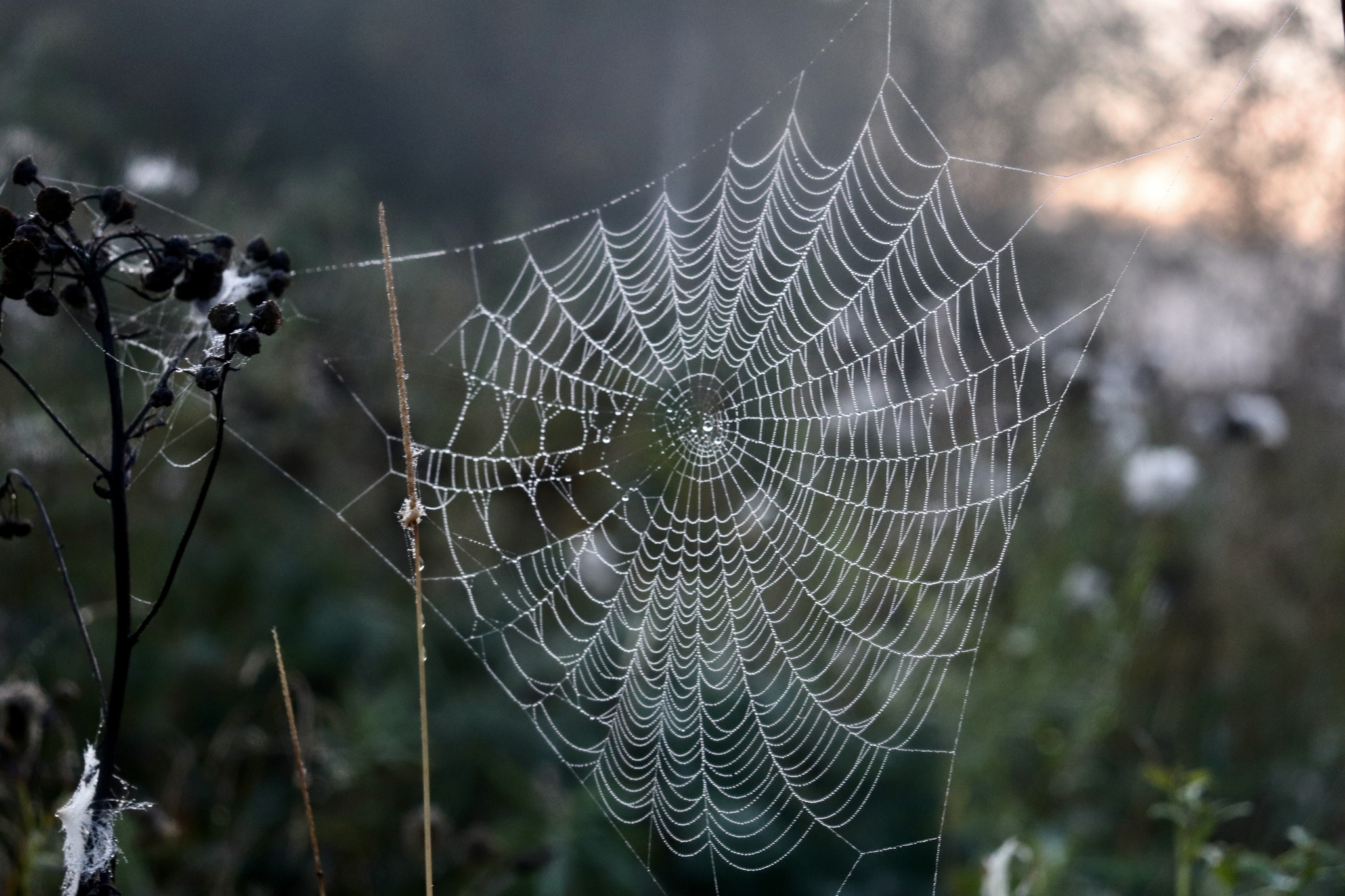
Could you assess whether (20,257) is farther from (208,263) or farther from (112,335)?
(208,263)

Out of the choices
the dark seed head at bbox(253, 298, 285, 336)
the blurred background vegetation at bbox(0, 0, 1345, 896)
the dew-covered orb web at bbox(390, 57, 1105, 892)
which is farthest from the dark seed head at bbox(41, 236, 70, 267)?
the dew-covered orb web at bbox(390, 57, 1105, 892)

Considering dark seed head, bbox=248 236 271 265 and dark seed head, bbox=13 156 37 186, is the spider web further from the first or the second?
dark seed head, bbox=13 156 37 186

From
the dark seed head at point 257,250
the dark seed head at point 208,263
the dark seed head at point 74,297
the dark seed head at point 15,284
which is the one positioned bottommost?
the dark seed head at point 15,284

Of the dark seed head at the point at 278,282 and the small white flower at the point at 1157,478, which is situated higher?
the dark seed head at the point at 278,282

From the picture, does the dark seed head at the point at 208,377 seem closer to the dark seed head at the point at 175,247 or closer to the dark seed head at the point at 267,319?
the dark seed head at the point at 267,319

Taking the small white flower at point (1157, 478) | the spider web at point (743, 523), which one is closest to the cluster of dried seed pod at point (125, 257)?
the spider web at point (743, 523)

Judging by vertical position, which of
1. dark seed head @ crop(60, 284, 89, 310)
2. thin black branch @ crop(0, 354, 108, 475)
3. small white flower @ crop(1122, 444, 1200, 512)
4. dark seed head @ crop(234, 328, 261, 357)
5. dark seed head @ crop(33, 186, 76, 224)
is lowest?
small white flower @ crop(1122, 444, 1200, 512)

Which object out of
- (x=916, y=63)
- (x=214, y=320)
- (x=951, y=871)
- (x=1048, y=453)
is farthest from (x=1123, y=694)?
(x=916, y=63)
